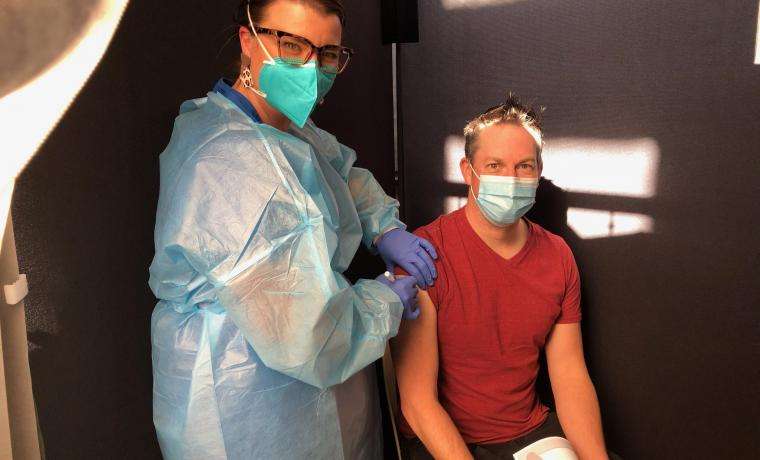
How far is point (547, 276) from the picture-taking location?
1587 mm

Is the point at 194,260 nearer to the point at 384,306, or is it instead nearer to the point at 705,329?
the point at 384,306

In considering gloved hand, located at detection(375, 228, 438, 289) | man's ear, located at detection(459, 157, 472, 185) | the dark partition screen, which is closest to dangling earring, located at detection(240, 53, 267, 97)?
gloved hand, located at detection(375, 228, 438, 289)

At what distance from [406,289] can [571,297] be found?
0.55 metres

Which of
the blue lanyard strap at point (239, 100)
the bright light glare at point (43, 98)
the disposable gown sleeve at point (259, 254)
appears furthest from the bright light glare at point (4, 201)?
the blue lanyard strap at point (239, 100)

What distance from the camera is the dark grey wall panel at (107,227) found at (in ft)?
3.66

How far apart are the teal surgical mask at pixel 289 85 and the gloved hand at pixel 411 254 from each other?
45cm

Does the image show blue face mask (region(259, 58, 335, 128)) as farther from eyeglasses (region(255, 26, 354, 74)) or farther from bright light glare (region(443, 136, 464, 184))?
bright light glare (region(443, 136, 464, 184))

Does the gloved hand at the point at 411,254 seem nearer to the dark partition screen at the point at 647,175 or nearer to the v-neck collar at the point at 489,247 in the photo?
the v-neck collar at the point at 489,247

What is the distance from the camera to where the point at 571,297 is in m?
1.60

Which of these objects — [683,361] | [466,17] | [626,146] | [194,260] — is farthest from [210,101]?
[683,361]

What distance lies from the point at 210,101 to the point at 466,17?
3.03ft

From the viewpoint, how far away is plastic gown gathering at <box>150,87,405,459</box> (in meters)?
1.02

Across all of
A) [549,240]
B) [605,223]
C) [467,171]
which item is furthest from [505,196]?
[605,223]

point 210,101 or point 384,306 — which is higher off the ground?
point 210,101
